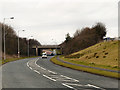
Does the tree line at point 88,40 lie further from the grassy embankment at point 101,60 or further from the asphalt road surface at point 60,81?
the asphalt road surface at point 60,81

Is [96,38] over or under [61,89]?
over

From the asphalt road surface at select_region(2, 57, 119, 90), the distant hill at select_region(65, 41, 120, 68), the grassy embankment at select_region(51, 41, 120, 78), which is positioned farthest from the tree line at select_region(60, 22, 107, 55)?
the asphalt road surface at select_region(2, 57, 119, 90)

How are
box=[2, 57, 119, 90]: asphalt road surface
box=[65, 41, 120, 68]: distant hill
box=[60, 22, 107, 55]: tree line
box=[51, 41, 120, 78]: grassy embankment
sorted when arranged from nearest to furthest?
box=[2, 57, 119, 90]: asphalt road surface < box=[51, 41, 120, 78]: grassy embankment < box=[65, 41, 120, 68]: distant hill < box=[60, 22, 107, 55]: tree line


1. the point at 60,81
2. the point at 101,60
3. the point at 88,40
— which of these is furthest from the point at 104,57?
the point at 88,40

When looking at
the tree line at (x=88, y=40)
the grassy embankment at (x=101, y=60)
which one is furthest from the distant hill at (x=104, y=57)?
the tree line at (x=88, y=40)

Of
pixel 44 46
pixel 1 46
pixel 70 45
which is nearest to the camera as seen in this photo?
pixel 1 46

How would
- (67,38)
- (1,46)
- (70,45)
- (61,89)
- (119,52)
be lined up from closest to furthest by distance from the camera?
1. (61,89)
2. (119,52)
3. (1,46)
4. (70,45)
5. (67,38)

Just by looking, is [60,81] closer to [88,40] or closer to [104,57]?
[104,57]

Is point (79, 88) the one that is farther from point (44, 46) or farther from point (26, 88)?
point (44, 46)

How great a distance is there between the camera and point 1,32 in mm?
78500

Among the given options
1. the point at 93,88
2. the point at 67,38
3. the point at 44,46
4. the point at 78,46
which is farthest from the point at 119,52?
the point at 44,46

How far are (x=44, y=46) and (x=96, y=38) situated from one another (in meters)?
41.0

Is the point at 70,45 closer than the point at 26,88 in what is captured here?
No

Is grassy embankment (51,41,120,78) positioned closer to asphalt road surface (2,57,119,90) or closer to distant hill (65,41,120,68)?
distant hill (65,41,120,68)
